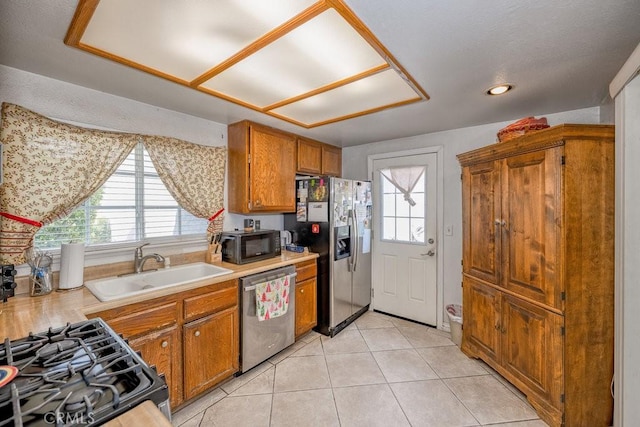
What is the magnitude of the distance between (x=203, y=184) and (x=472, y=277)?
8.39ft

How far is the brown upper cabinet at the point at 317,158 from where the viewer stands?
3180mm

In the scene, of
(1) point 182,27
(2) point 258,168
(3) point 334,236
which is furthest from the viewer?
(3) point 334,236

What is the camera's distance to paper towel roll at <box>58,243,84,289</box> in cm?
177

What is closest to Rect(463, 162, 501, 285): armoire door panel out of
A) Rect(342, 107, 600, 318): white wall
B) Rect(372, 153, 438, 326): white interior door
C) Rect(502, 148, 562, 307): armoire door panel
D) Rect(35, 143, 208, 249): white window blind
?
Rect(502, 148, 562, 307): armoire door panel

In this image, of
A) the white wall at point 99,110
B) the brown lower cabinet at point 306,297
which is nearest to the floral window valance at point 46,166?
the white wall at point 99,110

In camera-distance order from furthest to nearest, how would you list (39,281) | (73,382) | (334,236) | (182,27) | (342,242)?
1. (342,242)
2. (334,236)
3. (39,281)
4. (182,27)
5. (73,382)

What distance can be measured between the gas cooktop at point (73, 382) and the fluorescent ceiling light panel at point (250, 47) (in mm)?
1311

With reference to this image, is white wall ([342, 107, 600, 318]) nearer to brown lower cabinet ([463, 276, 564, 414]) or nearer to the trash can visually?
the trash can

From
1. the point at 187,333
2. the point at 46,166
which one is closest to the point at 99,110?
the point at 46,166

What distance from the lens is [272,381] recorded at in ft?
7.22

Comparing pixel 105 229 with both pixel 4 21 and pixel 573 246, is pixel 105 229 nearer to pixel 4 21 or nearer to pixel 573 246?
pixel 4 21

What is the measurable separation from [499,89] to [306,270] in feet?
7.20

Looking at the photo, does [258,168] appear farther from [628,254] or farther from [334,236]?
[628,254]

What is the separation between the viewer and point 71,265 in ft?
5.86
